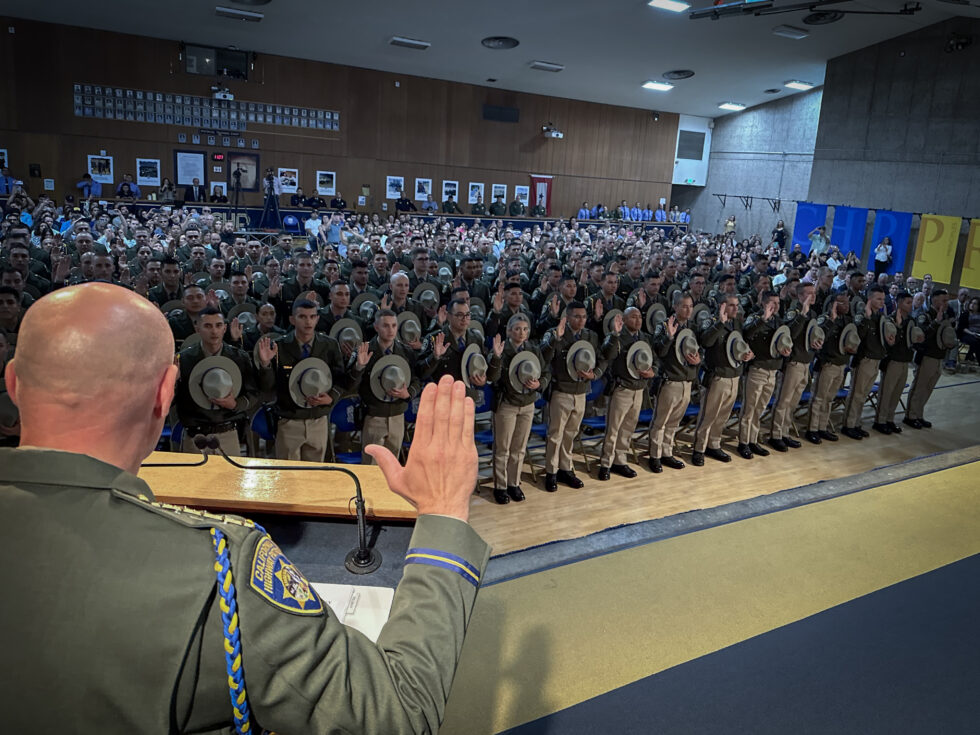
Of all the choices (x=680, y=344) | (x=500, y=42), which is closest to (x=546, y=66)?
(x=500, y=42)

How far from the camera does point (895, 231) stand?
63.3ft

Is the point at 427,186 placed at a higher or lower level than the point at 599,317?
higher

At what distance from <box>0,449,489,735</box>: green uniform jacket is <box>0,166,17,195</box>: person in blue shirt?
20835 millimetres

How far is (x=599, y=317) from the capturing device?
311 inches

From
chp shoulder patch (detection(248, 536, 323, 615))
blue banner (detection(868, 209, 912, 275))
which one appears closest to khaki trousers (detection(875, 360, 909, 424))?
chp shoulder patch (detection(248, 536, 323, 615))

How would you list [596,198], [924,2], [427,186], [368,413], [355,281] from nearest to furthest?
1. [368,413]
2. [355,281]
3. [924,2]
4. [427,186]
5. [596,198]

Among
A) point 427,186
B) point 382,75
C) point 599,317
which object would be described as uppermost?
point 382,75

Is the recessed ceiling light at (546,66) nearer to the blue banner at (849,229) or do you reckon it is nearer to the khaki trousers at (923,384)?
the blue banner at (849,229)

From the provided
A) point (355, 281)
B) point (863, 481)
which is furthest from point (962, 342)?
point (355, 281)

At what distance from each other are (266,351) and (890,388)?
7.60 m

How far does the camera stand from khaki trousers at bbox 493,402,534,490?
19.9 ft

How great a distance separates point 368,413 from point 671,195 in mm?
29191

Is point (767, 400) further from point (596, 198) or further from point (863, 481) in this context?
point (596, 198)

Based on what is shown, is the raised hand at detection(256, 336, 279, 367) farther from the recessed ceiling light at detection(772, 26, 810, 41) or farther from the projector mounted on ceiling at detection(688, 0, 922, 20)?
the recessed ceiling light at detection(772, 26, 810, 41)
